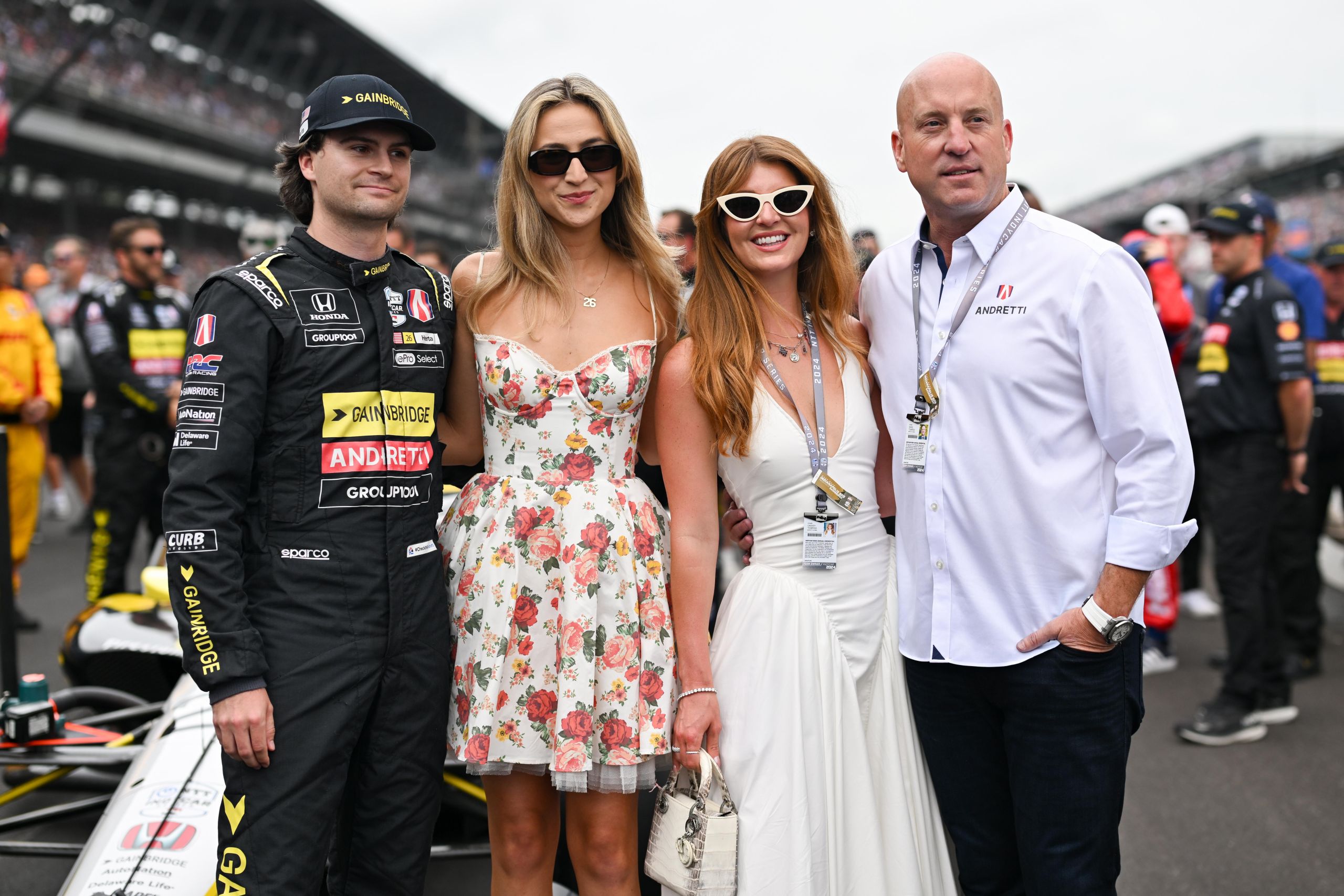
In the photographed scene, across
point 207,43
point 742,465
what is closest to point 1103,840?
point 742,465

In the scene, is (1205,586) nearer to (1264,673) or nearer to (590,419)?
(1264,673)

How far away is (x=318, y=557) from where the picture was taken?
209 cm

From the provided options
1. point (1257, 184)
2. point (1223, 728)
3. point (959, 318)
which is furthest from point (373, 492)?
point (1257, 184)

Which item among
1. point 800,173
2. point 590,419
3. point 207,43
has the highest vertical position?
point 207,43

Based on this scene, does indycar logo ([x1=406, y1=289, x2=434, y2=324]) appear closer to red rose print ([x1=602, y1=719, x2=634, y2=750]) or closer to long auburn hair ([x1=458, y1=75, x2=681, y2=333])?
long auburn hair ([x1=458, y1=75, x2=681, y2=333])

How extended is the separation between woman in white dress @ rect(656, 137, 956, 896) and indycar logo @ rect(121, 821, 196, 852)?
126cm

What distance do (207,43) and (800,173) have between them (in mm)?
35581

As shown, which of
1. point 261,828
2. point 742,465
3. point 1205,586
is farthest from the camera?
point 1205,586

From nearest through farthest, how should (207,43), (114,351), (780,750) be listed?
(780,750) → (114,351) → (207,43)

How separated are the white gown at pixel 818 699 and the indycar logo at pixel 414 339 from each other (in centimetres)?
72

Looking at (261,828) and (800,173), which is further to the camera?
(800,173)

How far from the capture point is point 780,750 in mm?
2195

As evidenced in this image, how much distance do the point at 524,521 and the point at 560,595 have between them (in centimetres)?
19

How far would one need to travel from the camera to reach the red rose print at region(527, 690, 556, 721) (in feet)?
7.50
